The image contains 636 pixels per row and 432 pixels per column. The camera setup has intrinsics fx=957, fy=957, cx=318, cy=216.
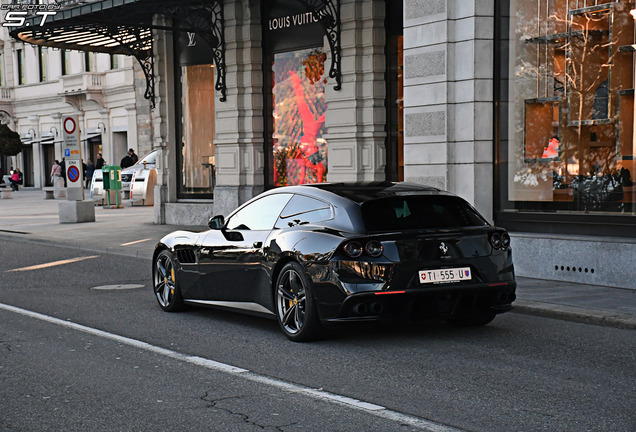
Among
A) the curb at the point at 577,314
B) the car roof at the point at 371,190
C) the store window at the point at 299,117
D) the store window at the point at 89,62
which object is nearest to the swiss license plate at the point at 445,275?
the car roof at the point at 371,190

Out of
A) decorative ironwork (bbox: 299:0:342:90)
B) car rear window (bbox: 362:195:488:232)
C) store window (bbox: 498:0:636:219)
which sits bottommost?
car rear window (bbox: 362:195:488:232)

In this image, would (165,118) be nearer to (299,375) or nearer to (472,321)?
(472,321)

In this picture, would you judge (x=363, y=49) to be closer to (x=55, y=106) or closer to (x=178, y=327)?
(x=178, y=327)

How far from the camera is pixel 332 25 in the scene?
18031mm

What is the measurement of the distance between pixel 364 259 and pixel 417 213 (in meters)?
0.78

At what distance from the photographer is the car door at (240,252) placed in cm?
880

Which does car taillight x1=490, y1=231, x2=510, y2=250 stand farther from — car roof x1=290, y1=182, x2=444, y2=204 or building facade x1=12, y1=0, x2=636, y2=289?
building facade x1=12, y1=0, x2=636, y2=289

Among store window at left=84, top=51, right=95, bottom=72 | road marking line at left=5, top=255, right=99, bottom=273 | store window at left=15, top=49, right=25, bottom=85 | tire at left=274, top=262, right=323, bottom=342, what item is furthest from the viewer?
store window at left=15, top=49, right=25, bottom=85

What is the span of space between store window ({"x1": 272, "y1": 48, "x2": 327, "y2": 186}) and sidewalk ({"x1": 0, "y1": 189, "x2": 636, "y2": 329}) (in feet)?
7.80

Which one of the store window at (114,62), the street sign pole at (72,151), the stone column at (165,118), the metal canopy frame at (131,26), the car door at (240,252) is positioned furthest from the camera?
the store window at (114,62)

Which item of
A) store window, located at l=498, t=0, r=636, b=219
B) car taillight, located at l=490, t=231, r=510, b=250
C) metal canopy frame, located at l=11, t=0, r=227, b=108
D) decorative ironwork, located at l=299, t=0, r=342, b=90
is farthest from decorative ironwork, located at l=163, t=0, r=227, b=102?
car taillight, located at l=490, t=231, r=510, b=250

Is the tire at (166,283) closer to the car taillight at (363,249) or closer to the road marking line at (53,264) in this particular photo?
the car taillight at (363,249)

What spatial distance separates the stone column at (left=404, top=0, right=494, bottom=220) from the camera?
13422 millimetres

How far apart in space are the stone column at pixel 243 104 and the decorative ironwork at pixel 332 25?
275 centimetres
